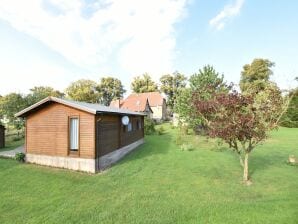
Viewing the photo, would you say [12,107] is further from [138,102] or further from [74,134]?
[138,102]

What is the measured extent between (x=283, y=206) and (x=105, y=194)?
19.4 feet

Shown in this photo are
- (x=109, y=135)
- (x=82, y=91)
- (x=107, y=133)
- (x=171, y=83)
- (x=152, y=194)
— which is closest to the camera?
(x=152, y=194)

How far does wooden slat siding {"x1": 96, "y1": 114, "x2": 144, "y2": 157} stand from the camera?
11530 mm

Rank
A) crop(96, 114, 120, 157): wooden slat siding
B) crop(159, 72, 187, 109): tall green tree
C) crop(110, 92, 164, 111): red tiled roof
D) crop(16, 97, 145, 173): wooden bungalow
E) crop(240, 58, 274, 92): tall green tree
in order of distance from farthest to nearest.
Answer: crop(159, 72, 187, 109): tall green tree → crop(240, 58, 274, 92): tall green tree → crop(110, 92, 164, 111): red tiled roof → crop(96, 114, 120, 157): wooden slat siding → crop(16, 97, 145, 173): wooden bungalow

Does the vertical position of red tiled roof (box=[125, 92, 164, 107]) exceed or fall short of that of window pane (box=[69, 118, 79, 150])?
it exceeds it

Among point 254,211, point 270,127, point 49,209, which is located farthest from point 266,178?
point 49,209

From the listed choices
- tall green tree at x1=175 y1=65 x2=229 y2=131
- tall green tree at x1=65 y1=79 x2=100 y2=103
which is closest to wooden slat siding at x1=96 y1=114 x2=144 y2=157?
tall green tree at x1=175 y1=65 x2=229 y2=131

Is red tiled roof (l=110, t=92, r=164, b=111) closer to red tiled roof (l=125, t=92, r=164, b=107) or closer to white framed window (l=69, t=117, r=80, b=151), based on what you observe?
red tiled roof (l=125, t=92, r=164, b=107)

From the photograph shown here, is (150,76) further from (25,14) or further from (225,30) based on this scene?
(25,14)

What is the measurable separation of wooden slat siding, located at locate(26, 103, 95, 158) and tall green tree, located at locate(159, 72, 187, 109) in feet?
174

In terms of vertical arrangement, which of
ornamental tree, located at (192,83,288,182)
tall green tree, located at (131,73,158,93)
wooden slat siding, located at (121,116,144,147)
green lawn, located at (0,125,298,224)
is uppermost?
tall green tree, located at (131,73,158,93)

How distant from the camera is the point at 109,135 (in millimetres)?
13016

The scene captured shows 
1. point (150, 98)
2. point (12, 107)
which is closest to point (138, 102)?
point (150, 98)

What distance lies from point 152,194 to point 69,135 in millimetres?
5941
